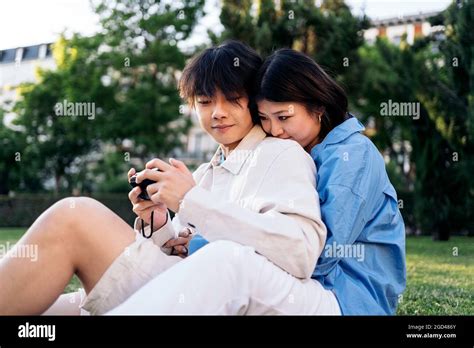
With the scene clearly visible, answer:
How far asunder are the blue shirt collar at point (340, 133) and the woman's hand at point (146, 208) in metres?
0.66

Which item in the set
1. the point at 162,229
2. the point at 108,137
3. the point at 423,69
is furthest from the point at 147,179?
the point at 108,137

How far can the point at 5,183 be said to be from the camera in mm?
28188

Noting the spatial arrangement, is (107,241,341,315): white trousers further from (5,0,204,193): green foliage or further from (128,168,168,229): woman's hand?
(5,0,204,193): green foliage

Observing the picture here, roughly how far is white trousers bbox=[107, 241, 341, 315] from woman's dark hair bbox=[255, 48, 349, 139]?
31.9 inches

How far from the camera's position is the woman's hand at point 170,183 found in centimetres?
249

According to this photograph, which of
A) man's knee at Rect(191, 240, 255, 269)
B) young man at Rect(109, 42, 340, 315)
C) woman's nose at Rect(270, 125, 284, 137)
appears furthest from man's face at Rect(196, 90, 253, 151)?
man's knee at Rect(191, 240, 255, 269)

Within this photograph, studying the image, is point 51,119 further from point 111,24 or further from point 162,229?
point 162,229

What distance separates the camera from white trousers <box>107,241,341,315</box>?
2.26 metres

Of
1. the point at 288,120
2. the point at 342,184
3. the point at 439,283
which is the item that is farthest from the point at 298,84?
the point at 439,283

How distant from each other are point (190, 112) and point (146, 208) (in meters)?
23.2

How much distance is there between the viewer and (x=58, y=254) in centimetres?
256

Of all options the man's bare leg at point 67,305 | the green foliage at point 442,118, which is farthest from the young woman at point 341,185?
the green foliage at point 442,118

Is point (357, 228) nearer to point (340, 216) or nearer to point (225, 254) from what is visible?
point (340, 216)

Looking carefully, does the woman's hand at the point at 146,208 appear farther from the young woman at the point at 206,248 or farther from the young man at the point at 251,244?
the young man at the point at 251,244
